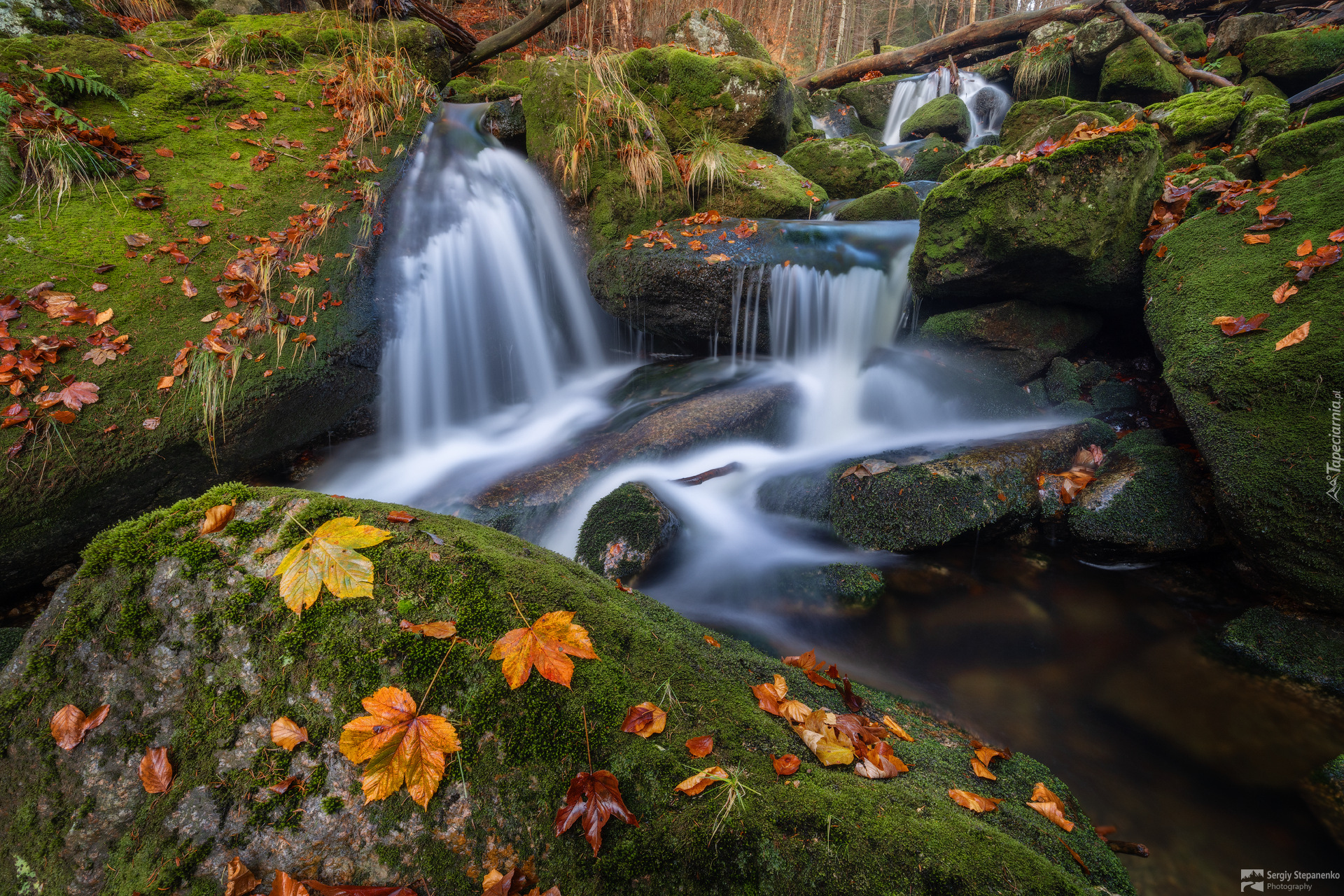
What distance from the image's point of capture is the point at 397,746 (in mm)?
1250

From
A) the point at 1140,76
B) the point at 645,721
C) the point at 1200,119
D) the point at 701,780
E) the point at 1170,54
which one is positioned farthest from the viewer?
the point at 1140,76

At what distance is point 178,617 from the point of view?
141 centimetres

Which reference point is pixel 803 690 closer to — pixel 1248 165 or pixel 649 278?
pixel 649 278

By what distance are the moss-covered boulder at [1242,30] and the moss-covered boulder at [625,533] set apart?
13556mm

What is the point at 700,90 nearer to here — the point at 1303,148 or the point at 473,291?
the point at 473,291

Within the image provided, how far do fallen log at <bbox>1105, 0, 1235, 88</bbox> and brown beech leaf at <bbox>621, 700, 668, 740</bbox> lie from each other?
515 inches

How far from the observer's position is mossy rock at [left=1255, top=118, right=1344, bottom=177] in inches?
183

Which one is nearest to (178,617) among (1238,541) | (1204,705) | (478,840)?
(478,840)

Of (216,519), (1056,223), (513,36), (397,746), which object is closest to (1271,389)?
(1056,223)

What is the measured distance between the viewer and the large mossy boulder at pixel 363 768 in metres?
1.15

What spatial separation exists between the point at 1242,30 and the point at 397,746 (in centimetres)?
1595

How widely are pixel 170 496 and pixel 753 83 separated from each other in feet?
28.6

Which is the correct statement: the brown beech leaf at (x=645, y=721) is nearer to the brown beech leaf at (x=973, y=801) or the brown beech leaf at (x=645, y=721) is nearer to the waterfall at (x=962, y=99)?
the brown beech leaf at (x=973, y=801)

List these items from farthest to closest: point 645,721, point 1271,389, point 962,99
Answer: point 962,99 → point 1271,389 → point 645,721
